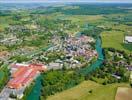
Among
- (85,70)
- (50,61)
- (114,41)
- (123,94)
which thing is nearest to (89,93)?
(123,94)

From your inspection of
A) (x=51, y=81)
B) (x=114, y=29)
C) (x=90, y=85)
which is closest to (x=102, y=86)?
(x=90, y=85)

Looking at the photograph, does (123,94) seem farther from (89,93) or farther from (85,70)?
(85,70)

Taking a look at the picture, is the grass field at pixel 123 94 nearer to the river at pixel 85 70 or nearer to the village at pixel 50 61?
the river at pixel 85 70

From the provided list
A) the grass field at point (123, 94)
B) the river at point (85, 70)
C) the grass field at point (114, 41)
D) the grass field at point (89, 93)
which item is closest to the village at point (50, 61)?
the river at point (85, 70)

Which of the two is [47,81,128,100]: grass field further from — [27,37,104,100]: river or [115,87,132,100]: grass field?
[27,37,104,100]: river

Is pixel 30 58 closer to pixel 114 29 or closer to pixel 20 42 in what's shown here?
pixel 20 42

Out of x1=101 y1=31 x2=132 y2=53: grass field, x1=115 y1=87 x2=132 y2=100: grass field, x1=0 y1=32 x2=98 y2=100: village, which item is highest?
x1=115 y1=87 x2=132 y2=100: grass field

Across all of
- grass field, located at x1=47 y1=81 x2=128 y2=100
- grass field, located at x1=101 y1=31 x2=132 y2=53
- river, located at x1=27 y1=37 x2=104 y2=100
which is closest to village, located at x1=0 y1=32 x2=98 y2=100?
river, located at x1=27 y1=37 x2=104 y2=100
